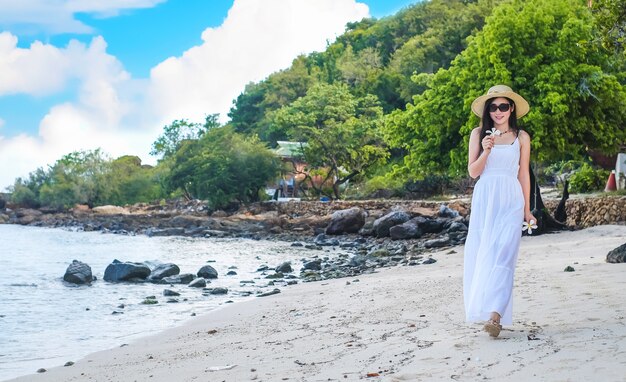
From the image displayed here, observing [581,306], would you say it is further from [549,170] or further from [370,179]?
[370,179]

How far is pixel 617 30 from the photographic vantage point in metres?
12.6

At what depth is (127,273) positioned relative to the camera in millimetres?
17766

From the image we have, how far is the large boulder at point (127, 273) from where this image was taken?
17.8 m

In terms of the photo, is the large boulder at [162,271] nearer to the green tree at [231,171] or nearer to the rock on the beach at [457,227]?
the rock on the beach at [457,227]

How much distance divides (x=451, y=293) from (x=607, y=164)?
24211 millimetres

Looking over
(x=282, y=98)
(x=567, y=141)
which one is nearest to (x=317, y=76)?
(x=282, y=98)

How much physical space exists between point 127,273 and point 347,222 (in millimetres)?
17288

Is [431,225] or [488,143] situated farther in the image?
[431,225]

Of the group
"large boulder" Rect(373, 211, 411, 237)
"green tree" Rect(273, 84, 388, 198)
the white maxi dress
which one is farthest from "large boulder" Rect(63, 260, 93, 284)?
"green tree" Rect(273, 84, 388, 198)

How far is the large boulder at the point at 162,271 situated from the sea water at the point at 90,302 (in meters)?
0.59

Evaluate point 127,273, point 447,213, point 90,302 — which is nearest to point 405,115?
point 447,213

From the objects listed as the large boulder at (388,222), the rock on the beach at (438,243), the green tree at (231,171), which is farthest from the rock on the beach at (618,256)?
the green tree at (231,171)

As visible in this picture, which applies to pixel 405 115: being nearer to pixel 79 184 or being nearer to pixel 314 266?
pixel 314 266

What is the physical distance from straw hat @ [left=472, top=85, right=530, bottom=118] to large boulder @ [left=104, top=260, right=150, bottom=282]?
1268 cm
